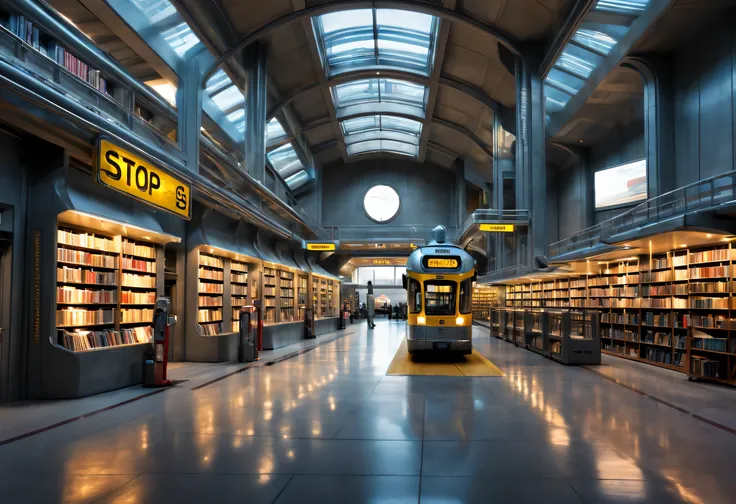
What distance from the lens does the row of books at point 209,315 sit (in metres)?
14.1

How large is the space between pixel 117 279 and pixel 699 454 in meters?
9.22

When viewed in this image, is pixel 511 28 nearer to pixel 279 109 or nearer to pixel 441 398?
pixel 279 109

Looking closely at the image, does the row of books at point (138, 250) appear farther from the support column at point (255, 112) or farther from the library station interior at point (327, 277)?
the support column at point (255, 112)

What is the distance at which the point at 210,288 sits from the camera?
14.6m

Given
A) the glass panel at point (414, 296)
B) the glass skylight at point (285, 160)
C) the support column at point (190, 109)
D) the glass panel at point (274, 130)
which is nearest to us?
the glass panel at point (414, 296)

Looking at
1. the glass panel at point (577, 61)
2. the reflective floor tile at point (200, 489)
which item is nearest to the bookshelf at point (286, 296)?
the glass panel at point (577, 61)

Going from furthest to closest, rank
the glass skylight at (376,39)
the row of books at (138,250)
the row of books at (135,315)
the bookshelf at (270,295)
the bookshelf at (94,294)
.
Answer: the glass skylight at (376,39) → the bookshelf at (270,295) → the row of books at (138,250) → the row of books at (135,315) → the bookshelf at (94,294)

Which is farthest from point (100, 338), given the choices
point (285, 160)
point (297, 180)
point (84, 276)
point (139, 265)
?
point (297, 180)

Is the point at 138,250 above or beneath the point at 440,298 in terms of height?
above

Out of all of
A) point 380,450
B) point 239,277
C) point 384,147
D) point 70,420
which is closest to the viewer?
point 380,450

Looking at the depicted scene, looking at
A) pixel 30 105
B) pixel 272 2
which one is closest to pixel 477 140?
pixel 272 2

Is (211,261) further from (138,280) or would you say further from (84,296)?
(84,296)

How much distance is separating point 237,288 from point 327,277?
44.7 feet

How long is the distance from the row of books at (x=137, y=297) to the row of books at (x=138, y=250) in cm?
77
